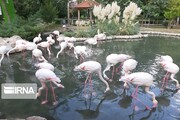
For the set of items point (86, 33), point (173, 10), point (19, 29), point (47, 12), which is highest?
point (173, 10)

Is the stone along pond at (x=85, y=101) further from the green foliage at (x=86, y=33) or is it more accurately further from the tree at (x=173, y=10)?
the tree at (x=173, y=10)

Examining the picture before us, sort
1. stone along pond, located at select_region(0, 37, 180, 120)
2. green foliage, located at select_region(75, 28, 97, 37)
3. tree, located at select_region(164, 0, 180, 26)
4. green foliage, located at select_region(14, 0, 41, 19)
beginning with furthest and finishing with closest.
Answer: tree, located at select_region(164, 0, 180, 26)
green foliage, located at select_region(14, 0, 41, 19)
green foliage, located at select_region(75, 28, 97, 37)
stone along pond, located at select_region(0, 37, 180, 120)

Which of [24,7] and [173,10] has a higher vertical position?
[24,7]

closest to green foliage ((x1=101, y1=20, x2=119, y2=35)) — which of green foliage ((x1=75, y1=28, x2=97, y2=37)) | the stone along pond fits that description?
green foliage ((x1=75, y1=28, x2=97, y2=37))

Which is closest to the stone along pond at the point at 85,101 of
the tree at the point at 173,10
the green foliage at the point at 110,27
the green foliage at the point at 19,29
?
the green foliage at the point at 19,29

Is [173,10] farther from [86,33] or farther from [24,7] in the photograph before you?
[24,7]

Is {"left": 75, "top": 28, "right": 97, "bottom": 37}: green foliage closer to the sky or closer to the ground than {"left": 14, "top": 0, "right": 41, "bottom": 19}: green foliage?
closer to the ground

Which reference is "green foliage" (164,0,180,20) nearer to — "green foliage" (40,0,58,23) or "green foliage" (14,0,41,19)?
"green foliage" (40,0,58,23)

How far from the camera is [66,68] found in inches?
286

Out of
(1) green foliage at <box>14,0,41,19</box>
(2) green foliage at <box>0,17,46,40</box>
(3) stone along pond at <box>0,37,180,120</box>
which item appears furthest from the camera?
(1) green foliage at <box>14,0,41,19</box>

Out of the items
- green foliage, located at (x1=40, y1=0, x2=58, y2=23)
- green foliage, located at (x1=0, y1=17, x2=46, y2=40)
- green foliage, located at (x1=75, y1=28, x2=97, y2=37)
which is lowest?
green foliage, located at (x1=75, y1=28, x2=97, y2=37)

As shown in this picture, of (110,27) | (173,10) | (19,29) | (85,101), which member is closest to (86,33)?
(110,27)

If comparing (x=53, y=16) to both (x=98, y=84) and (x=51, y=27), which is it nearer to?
(x=51, y=27)

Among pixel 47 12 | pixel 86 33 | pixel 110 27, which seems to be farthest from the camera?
pixel 47 12
